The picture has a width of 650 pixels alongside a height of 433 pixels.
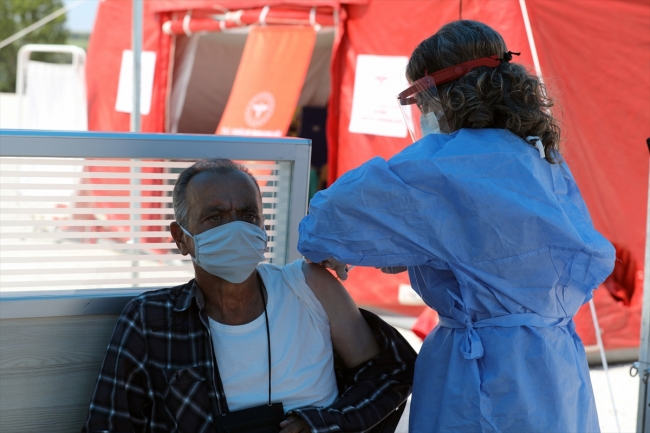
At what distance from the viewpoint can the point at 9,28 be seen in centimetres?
2891

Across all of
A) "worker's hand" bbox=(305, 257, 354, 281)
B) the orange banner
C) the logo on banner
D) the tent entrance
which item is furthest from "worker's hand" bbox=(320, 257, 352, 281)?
the tent entrance

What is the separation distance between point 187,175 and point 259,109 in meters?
4.45

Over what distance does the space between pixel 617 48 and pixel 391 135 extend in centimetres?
158

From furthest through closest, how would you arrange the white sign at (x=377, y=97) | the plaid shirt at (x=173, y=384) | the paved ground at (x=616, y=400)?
the white sign at (x=377, y=97)
the paved ground at (x=616, y=400)
the plaid shirt at (x=173, y=384)

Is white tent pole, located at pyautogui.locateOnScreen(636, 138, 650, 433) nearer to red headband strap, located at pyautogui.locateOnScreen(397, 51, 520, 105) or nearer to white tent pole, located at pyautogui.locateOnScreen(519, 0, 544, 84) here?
red headband strap, located at pyautogui.locateOnScreen(397, 51, 520, 105)

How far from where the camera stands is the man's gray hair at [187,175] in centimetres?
198

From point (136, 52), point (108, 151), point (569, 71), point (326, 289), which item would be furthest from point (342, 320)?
point (136, 52)

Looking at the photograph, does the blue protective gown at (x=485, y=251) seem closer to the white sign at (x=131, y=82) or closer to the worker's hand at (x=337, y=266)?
the worker's hand at (x=337, y=266)

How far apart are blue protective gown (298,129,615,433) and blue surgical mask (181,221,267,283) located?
289 mm

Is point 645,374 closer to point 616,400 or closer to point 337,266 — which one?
point 337,266

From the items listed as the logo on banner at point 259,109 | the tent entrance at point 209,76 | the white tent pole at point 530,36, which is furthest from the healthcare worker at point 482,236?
the tent entrance at point 209,76

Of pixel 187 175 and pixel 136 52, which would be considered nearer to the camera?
pixel 187 175

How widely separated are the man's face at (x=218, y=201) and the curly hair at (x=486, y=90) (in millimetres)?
572

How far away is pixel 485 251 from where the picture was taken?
1.55m
